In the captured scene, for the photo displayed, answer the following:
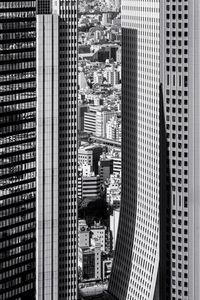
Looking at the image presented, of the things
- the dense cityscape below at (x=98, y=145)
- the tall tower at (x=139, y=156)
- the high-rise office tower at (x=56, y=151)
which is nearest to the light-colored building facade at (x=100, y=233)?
the dense cityscape below at (x=98, y=145)

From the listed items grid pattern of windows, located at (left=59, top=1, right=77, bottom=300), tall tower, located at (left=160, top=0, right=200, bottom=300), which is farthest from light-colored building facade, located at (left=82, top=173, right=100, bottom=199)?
tall tower, located at (left=160, top=0, right=200, bottom=300)

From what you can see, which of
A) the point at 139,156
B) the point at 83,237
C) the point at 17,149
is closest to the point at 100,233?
the point at 83,237

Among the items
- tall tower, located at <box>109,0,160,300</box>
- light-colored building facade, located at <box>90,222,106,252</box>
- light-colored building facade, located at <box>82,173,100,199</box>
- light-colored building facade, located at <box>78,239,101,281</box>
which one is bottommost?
light-colored building facade, located at <box>78,239,101,281</box>

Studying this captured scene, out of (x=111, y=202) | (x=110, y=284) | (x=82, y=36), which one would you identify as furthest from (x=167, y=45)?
(x=82, y=36)

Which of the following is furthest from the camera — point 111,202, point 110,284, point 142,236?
point 111,202

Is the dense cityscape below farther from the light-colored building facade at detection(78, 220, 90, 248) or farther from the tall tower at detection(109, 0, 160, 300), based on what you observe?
the tall tower at detection(109, 0, 160, 300)

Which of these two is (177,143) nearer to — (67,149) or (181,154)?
(181,154)

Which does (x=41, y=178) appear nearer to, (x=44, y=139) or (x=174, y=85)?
(x=44, y=139)
